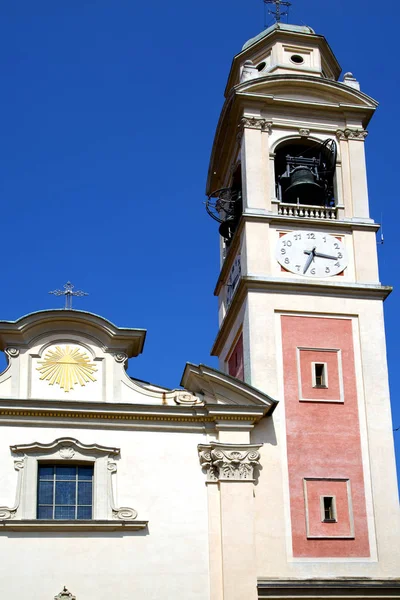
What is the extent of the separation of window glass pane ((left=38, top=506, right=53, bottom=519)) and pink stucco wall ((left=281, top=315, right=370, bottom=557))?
16.0 feet

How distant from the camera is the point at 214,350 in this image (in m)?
28.4

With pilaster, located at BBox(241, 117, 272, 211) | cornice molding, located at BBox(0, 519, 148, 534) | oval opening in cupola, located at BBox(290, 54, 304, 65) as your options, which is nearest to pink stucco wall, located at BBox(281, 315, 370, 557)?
pilaster, located at BBox(241, 117, 272, 211)

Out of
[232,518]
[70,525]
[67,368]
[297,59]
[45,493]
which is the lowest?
[70,525]

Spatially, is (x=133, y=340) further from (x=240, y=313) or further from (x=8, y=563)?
(x=8, y=563)

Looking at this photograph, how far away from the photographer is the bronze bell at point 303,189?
27188 mm

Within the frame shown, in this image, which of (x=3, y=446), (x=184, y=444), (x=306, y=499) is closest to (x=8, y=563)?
(x=3, y=446)

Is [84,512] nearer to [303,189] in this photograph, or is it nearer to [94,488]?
[94,488]

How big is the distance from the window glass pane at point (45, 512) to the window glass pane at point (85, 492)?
23.9 inches

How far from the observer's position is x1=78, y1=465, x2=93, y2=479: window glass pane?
22.2 meters

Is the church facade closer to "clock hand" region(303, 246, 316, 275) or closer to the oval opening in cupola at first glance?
"clock hand" region(303, 246, 316, 275)

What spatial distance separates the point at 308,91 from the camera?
27922mm

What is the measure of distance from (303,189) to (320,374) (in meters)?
5.24

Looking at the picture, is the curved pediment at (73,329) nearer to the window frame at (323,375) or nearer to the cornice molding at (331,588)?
the window frame at (323,375)

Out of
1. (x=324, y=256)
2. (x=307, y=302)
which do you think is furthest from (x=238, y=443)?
(x=324, y=256)
